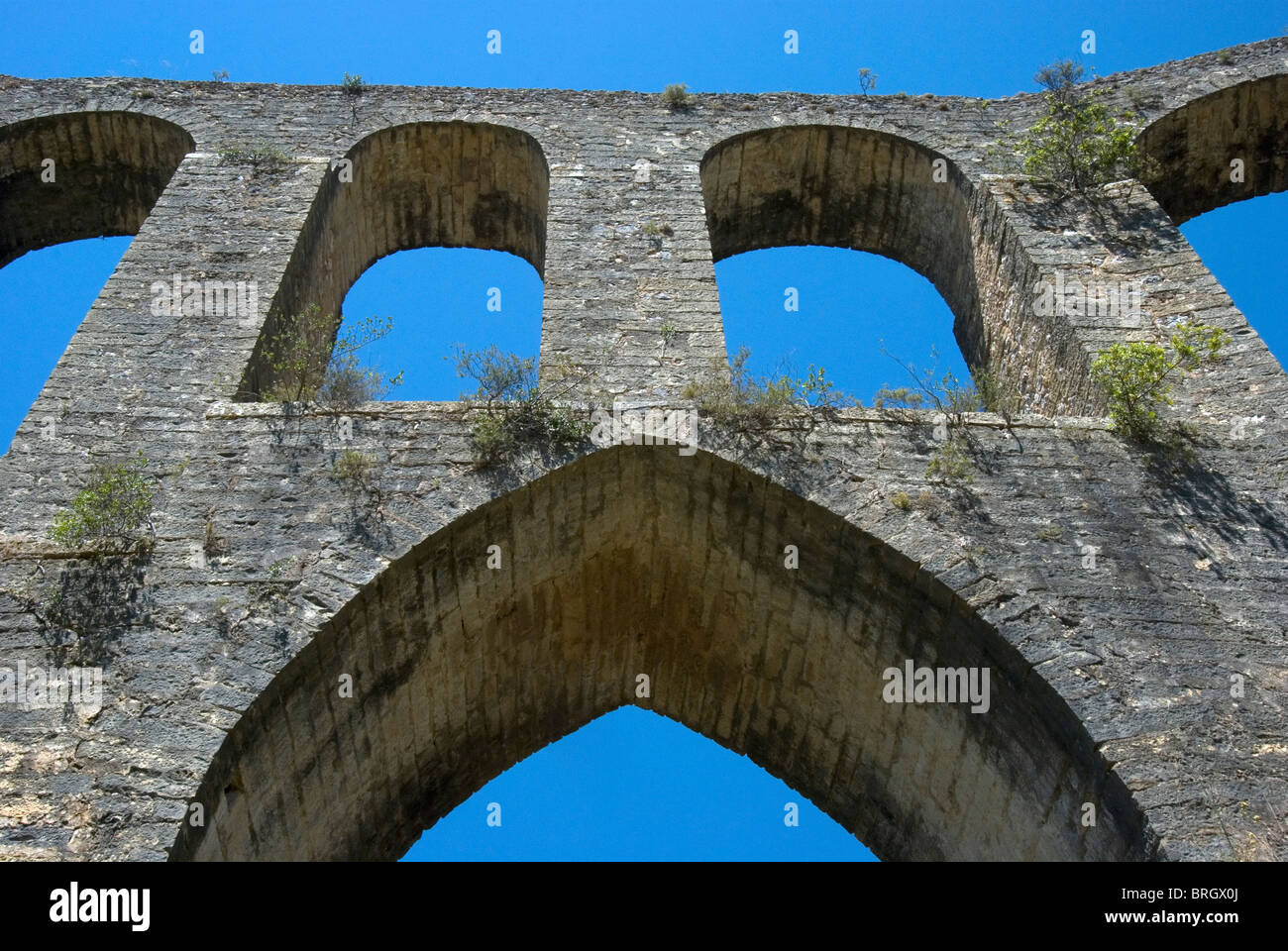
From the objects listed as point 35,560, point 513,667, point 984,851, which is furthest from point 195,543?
point 984,851

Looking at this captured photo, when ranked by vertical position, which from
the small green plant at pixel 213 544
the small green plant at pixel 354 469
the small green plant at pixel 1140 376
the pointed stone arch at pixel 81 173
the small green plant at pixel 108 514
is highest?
the pointed stone arch at pixel 81 173

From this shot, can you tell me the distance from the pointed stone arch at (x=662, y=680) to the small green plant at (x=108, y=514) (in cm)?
118

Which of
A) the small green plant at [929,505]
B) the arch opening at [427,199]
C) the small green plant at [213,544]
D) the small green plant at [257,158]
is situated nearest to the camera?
the small green plant at [213,544]

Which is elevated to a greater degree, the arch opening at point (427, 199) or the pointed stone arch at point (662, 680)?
the arch opening at point (427, 199)

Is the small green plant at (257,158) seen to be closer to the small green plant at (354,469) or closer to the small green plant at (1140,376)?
the small green plant at (354,469)

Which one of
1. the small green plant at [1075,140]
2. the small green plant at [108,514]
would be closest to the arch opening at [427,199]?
the small green plant at [108,514]

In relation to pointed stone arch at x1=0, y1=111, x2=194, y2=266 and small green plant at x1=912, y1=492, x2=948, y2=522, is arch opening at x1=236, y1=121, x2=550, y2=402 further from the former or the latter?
small green plant at x1=912, y1=492, x2=948, y2=522

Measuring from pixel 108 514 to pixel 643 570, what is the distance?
9.50 ft

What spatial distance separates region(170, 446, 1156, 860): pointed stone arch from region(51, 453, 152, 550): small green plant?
46.6 inches

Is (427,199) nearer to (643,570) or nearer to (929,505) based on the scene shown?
(643,570)

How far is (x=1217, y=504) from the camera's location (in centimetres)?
697

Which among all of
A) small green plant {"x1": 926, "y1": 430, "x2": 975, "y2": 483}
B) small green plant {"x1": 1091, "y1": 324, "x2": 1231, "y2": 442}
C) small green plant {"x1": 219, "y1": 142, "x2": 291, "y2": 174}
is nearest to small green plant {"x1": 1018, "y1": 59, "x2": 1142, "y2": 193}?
small green plant {"x1": 1091, "y1": 324, "x2": 1231, "y2": 442}

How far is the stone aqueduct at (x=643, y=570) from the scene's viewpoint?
5840 millimetres
